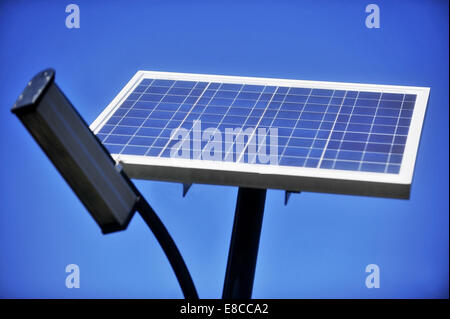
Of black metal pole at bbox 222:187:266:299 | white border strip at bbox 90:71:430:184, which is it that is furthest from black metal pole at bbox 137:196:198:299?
white border strip at bbox 90:71:430:184

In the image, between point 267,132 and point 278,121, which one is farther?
point 278,121

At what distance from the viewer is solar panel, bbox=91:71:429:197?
6359mm

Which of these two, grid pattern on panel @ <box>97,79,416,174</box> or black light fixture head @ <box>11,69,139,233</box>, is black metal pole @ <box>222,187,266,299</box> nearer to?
grid pattern on panel @ <box>97,79,416,174</box>

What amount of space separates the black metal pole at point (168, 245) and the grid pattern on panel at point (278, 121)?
0.71 metres

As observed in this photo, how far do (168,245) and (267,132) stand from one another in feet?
4.35

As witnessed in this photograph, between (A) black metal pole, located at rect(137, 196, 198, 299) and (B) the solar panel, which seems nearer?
(A) black metal pole, located at rect(137, 196, 198, 299)

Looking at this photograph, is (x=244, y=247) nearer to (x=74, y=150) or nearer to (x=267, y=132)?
(x=267, y=132)

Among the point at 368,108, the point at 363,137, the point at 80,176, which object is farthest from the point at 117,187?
the point at 368,108

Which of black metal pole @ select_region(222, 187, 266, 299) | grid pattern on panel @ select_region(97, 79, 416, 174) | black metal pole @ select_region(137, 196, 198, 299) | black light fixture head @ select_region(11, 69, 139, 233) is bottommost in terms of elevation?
black light fixture head @ select_region(11, 69, 139, 233)

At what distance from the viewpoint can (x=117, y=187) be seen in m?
5.09

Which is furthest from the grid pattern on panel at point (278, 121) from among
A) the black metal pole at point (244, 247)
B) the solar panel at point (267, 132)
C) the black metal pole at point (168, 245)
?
the black metal pole at point (168, 245)

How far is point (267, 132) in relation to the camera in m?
7.21

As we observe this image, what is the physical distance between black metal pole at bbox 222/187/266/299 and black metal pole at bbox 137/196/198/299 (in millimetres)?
413

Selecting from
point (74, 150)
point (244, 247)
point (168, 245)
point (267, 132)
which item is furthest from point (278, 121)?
point (74, 150)
